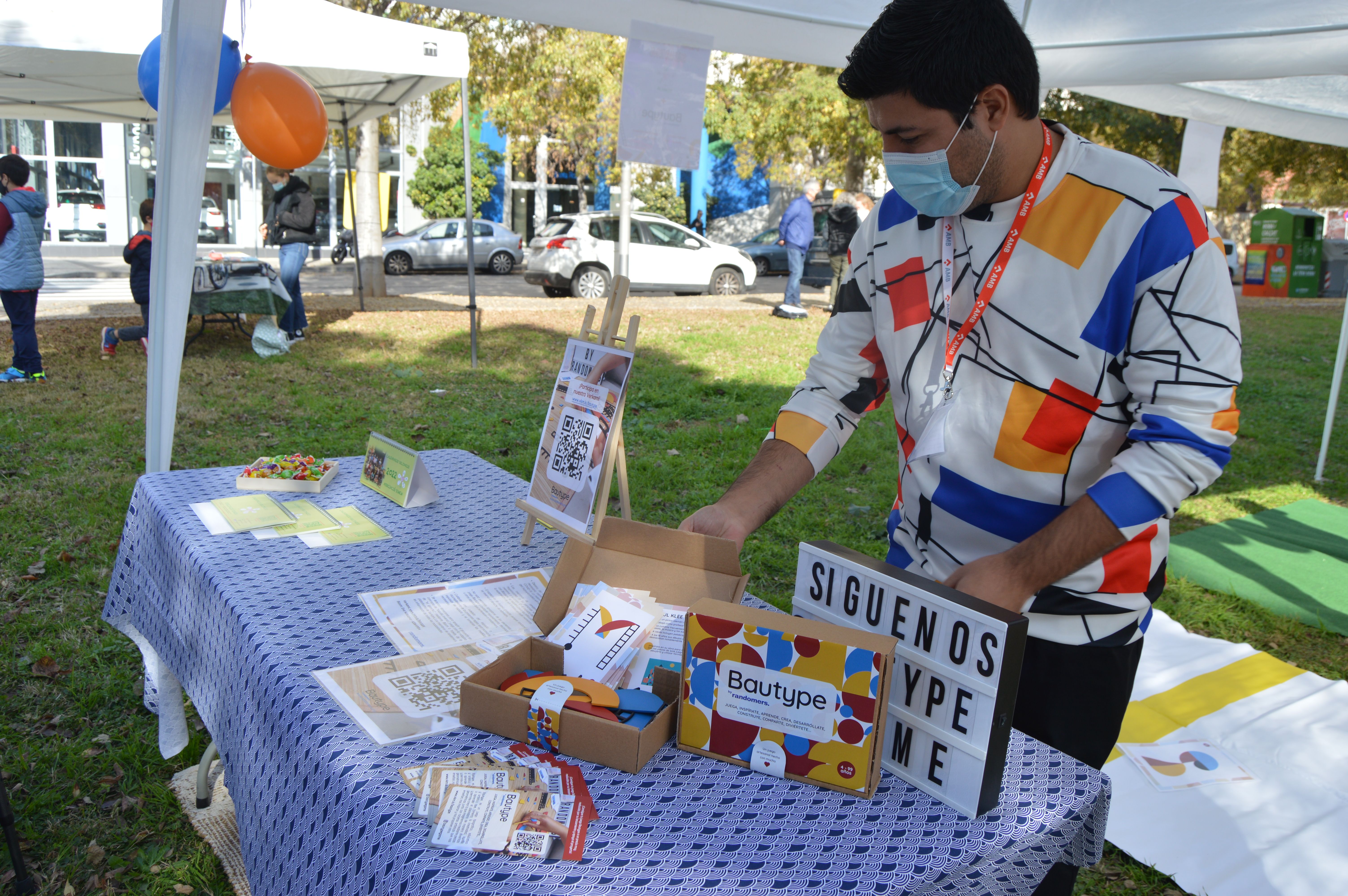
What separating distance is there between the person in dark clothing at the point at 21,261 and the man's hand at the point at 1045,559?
305 inches

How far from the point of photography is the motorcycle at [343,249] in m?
20.8

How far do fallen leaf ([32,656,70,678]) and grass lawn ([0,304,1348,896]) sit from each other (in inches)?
0.8

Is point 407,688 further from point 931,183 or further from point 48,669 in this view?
point 48,669

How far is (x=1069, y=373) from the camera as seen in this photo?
1397 mm

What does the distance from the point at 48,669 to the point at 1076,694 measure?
336cm

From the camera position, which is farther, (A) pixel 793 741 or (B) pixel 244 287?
(B) pixel 244 287

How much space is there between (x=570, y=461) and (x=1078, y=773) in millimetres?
1432

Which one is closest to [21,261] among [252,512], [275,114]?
[275,114]

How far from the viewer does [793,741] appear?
1173 mm

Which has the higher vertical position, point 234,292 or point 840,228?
point 840,228

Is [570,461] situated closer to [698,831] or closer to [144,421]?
[698,831]

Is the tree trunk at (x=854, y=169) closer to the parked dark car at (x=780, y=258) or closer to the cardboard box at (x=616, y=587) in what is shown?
the parked dark car at (x=780, y=258)

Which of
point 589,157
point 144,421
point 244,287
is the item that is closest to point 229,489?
point 144,421

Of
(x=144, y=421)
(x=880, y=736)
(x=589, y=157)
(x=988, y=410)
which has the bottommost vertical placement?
(x=144, y=421)
